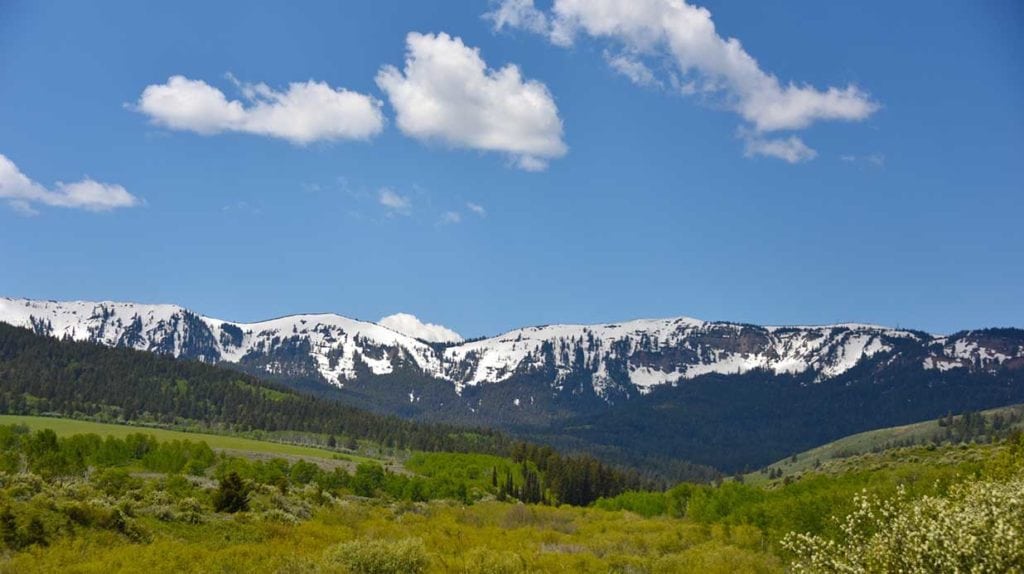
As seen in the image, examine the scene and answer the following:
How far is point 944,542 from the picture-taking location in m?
24.6

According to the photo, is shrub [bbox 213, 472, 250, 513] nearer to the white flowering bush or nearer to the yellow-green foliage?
the yellow-green foliage

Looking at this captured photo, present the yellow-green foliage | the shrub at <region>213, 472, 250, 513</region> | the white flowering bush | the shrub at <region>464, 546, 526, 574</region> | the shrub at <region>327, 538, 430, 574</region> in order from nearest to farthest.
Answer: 1. the white flowering bush
2. the yellow-green foliage
3. the shrub at <region>327, 538, 430, 574</region>
4. the shrub at <region>464, 546, 526, 574</region>
5. the shrub at <region>213, 472, 250, 513</region>

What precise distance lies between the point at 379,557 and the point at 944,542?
103 feet

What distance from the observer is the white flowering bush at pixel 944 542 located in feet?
79.7

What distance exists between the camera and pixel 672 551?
241ft

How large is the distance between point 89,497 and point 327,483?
103 m

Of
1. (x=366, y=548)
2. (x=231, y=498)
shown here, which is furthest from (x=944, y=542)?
(x=231, y=498)

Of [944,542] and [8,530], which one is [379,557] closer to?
[8,530]

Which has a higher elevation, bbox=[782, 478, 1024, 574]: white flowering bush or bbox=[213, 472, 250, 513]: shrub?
bbox=[782, 478, 1024, 574]: white flowering bush

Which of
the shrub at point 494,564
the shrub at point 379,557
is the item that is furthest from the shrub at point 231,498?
the shrub at point 494,564

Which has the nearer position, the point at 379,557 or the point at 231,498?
the point at 379,557

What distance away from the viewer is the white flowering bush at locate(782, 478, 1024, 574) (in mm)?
24281

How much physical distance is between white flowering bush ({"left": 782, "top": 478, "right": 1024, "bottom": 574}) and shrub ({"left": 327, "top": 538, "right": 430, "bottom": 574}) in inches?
1015

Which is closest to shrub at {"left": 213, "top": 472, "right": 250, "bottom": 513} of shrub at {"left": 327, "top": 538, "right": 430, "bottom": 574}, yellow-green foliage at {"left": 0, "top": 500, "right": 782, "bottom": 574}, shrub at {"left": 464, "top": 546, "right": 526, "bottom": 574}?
yellow-green foliage at {"left": 0, "top": 500, "right": 782, "bottom": 574}
